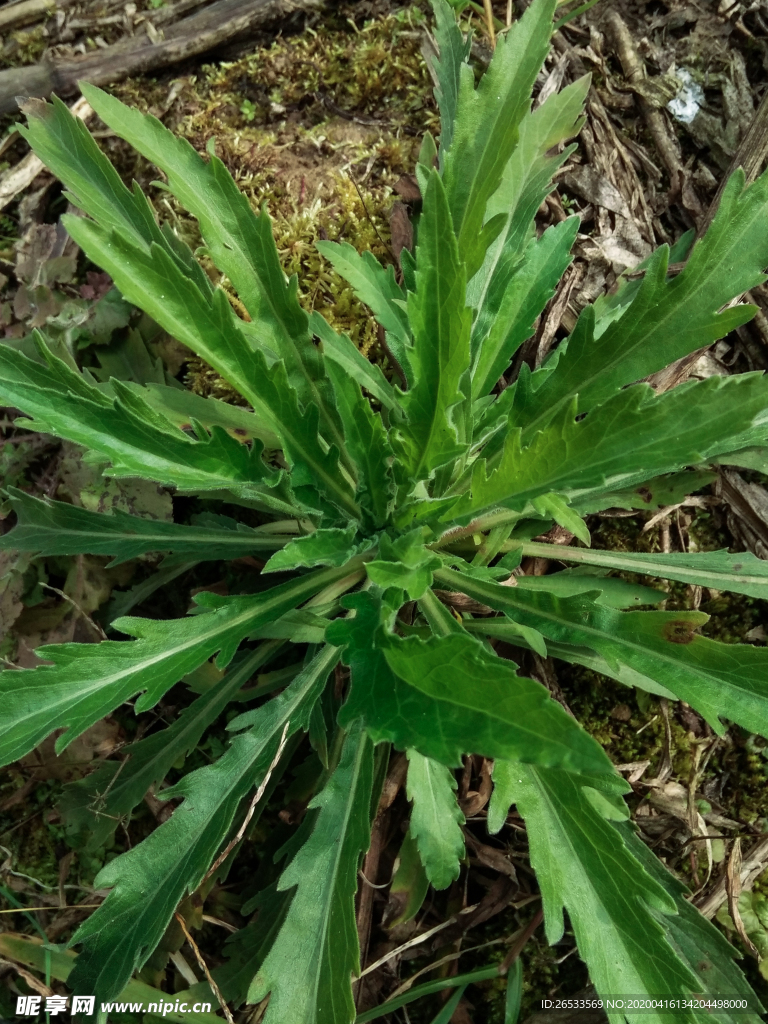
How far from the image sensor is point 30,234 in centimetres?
255

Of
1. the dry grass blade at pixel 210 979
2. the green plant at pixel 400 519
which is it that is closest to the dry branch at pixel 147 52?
the green plant at pixel 400 519

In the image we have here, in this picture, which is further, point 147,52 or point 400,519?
point 147,52

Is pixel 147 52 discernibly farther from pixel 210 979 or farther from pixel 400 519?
pixel 210 979

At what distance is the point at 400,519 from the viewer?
65.0 inches

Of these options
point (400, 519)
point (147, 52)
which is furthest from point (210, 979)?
point (147, 52)

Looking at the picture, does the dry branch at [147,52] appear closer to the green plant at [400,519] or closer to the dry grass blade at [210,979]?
the green plant at [400,519]

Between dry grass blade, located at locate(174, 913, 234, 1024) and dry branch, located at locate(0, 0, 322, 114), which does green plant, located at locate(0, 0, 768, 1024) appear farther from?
dry branch, located at locate(0, 0, 322, 114)

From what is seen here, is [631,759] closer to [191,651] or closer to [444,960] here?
[444,960]

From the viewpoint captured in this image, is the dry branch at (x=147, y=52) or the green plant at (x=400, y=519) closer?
the green plant at (x=400, y=519)

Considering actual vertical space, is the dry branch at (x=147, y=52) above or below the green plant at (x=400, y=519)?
above

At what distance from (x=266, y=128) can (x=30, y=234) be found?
3.17ft

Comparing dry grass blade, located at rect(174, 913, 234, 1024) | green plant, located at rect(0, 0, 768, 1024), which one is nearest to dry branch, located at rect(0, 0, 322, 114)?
green plant, located at rect(0, 0, 768, 1024)

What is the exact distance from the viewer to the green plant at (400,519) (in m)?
1.30

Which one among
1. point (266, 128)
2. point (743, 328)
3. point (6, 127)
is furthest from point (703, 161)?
point (6, 127)
